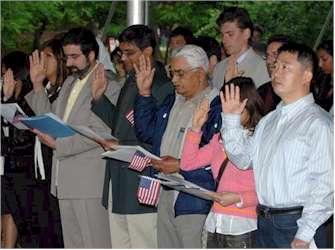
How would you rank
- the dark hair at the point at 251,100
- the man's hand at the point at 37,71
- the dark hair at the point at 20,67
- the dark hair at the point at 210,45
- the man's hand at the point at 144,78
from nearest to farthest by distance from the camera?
the dark hair at the point at 251,100
the man's hand at the point at 144,78
the man's hand at the point at 37,71
the dark hair at the point at 20,67
the dark hair at the point at 210,45

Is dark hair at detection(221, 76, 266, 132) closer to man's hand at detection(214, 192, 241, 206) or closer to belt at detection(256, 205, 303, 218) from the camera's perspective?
man's hand at detection(214, 192, 241, 206)

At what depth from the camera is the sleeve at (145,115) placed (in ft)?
16.8

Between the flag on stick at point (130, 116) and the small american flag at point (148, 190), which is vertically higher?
the flag on stick at point (130, 116)

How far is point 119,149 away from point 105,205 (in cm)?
74

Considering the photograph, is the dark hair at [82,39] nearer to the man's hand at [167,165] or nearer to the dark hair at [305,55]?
the man's hand at [167,165]

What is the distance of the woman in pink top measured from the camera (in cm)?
429

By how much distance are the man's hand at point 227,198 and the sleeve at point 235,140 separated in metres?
0.23

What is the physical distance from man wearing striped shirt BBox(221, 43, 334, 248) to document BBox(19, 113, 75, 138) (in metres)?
1.56

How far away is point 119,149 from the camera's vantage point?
496cm

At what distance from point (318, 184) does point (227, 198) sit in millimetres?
625

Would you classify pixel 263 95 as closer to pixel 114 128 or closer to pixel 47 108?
pixel 114 128

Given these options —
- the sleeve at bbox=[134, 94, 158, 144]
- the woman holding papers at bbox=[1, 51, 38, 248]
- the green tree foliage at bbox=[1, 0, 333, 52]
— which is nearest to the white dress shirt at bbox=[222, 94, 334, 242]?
the sleeve at bbox=[134, 94, 158, 144]

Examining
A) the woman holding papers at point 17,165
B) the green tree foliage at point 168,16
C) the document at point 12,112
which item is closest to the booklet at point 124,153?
the document at point 12,112

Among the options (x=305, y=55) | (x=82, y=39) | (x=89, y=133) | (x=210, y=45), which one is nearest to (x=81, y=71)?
(x=82, y=39)
